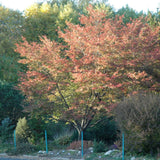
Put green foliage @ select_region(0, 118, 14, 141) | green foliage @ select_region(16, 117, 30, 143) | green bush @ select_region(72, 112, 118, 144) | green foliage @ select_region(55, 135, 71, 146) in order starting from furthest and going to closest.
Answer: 1. green foliage @ select_region(0, 118, 14, 141)
2. green bush @ select_region(72, 112, 118, 144)
3. green foliage @ select_region(55, 135, 71, 146)
4. green foliage @ select_region(16, 117, 30, 143)

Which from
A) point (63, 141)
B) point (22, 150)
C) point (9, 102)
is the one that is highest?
point (9, 102)

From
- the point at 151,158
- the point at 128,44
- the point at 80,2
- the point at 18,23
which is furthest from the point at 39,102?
the point at 80,2

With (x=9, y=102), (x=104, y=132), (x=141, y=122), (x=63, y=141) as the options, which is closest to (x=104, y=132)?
(x=104, y=132)

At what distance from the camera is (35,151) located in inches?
427

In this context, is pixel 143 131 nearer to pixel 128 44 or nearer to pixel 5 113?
pixel 128 44

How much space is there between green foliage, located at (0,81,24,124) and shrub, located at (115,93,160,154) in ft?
27.8

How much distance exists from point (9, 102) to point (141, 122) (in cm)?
945

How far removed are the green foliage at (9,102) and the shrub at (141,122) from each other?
8470 millimetres

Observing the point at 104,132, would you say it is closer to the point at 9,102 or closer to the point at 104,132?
the point at 104,132

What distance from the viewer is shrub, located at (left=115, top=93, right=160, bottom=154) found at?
8016mm

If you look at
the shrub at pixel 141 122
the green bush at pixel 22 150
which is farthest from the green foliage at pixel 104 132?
the shrub at pixel 141 122

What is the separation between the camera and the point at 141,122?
26.2 feet

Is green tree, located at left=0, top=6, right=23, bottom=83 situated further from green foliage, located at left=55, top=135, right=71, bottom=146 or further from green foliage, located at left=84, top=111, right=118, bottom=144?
green foliage, located at left=84, top=111, right=118, bottom=144

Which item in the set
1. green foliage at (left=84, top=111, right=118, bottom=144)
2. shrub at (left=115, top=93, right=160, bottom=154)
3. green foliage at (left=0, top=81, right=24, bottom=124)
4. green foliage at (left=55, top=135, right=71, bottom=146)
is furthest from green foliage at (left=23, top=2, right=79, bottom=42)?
shrub at (left=115, top=93, right=160, bottom=154)
